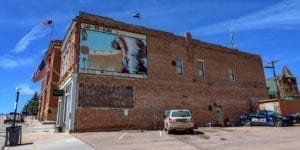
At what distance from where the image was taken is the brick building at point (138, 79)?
23453 mm

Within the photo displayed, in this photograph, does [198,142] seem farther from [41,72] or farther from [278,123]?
[41,72]

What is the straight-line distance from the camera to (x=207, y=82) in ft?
102

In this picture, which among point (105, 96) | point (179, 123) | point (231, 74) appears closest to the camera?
point (179, 123)

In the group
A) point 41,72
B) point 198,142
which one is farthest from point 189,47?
point 198,142

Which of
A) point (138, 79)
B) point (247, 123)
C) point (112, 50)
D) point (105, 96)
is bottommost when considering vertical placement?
point (247, 123)

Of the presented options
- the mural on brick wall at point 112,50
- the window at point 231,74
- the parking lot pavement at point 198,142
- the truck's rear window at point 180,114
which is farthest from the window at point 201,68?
the parking lot pavement at point 198,142

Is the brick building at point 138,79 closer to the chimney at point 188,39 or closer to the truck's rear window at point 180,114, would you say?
the chimney at point 188,39

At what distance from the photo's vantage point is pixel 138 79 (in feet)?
86.0

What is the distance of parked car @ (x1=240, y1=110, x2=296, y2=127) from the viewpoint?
1046 inches

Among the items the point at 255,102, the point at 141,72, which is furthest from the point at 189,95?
the point at 255,102

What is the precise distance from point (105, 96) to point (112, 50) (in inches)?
164

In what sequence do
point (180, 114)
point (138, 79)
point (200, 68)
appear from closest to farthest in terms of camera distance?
point (180, 114), point (138, 79), point (200, 68)

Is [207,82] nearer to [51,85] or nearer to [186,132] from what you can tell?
[186,132]

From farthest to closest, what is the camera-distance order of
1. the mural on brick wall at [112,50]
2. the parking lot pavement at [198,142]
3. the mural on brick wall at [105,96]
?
1. the mural on brick wall at [112,50]
2. the mural on brick wall at [105,96]
3. the parking lot pavement at [198,142]
